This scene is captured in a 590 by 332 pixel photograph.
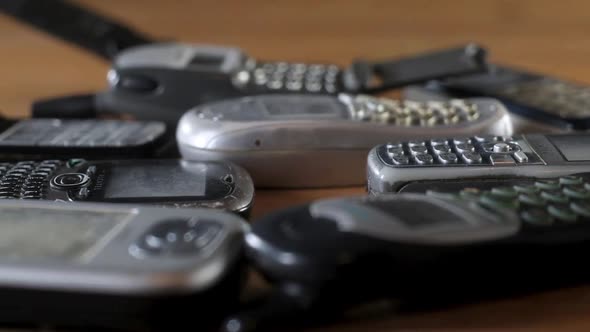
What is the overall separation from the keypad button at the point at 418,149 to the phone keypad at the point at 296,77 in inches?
7.1

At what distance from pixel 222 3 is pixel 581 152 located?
0.65 metres

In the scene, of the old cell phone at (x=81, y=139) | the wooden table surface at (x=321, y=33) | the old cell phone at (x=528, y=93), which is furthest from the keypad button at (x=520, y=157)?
the wooden table surface at (x=321, y=33)

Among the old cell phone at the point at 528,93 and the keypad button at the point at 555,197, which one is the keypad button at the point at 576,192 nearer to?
the keypad button at the point at 555,197

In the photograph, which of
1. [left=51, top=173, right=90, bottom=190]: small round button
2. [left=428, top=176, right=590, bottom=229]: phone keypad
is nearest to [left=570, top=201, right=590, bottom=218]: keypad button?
[left=428, top=176, right=590, bottom=229]: phone keypad

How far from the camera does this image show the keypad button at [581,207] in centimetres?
34

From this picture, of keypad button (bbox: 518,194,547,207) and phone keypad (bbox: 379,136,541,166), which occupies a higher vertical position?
keypad button (bbox: 518,194,547,207)

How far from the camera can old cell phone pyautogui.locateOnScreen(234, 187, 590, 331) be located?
11.6 inches

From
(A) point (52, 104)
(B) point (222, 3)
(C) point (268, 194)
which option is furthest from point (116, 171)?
(B) point (222, 3)

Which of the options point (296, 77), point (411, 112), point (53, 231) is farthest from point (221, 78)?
point (53, 231)

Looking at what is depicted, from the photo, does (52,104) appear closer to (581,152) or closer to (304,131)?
(304,131)

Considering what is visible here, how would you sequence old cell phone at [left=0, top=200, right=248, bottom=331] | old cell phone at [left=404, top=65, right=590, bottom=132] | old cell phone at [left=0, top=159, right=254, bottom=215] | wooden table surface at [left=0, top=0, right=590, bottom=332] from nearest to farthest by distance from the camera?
old cell phone at [left=0, top=200, right=248, bottom=331] → old cell phone at [left=0, top=159, right=254, bottom=215] → old cell phone at [left=404, top=65, right=590, bottom=132] → wooden table surface at [left=0, top=0, right=590, bottom=332]

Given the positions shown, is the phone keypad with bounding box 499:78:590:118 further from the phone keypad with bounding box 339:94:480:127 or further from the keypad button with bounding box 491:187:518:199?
the keypad button with bounding box 491:187:518:199

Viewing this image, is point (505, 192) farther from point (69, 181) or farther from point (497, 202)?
point (69, 181)

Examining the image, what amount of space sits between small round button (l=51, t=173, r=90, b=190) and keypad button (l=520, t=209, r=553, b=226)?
215mm
